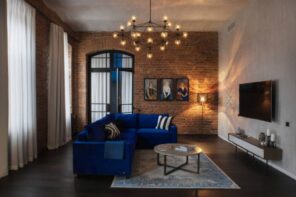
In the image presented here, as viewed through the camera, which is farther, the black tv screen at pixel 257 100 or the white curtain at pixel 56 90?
the white curtain at pixel 56 90

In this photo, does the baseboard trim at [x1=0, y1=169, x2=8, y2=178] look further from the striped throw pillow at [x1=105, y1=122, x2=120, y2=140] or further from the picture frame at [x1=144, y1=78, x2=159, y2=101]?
the picture frame at [x1=144, y1=78, x2=159, y2=101]

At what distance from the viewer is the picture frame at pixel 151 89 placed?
912 centimetres

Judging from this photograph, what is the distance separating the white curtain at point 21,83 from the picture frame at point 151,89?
4389 mm

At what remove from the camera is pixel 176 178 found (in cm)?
429

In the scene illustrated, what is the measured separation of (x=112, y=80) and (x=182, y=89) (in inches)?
105

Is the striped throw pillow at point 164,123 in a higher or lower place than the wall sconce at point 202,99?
lower

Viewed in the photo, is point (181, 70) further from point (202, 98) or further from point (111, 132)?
point (111, 132)

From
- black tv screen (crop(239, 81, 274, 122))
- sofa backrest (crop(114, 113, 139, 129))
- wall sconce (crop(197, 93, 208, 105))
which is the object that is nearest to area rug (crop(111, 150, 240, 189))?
black tv screen (crop(239, 81, 274, 122))

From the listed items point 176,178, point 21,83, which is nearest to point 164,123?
point 176,178

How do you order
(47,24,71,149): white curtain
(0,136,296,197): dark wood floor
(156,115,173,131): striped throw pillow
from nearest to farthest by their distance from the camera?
1. (0,136,296,197): dark wood floor
2. (47,24,71,149): white curtain
3. (156,115,173,131): striped throw pillow

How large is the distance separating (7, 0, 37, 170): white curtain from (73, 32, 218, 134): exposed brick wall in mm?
3649

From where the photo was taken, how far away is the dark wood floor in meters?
3.65

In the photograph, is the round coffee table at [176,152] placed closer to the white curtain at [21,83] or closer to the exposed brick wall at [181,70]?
the white curtain at [21,83]

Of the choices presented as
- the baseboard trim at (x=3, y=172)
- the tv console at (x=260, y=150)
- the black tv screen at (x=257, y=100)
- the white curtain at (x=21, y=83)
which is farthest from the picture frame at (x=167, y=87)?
the baseboard trim at (x=3, y=172)
